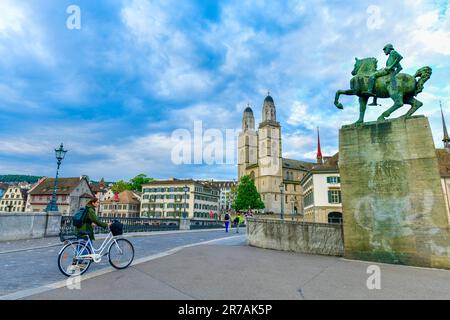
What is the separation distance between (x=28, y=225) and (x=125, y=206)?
81.0 m

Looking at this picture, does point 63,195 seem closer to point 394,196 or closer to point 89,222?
point 89,222

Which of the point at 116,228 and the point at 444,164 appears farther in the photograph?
the point at 444,164

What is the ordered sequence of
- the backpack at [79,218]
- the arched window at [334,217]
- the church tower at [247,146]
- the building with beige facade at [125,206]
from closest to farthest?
1. the backpack at [79,218]
2. the arched window at [334,217]
3. the building with beige facade at [125,206]
4. the church tower at [247,146]

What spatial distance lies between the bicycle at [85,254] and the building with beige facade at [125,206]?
87.9m

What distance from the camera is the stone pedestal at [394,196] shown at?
816cm

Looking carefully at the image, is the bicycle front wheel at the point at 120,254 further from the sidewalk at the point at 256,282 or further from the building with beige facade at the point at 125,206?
the building with beige facade at the point at 125,206

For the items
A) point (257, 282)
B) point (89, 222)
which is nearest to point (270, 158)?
point (89, 222)

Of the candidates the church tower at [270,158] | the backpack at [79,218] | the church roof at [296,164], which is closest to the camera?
the backpack at [79,218]

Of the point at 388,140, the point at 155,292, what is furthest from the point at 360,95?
the point at 155,292

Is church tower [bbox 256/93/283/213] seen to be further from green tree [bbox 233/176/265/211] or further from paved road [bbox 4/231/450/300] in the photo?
paved road [bbox 4/231/450/300]

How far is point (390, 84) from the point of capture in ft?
32.0

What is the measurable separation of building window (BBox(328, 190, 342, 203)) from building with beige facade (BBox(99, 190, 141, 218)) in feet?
219

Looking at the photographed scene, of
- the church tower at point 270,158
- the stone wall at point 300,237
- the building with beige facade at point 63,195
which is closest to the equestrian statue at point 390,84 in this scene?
the stone wall at point 300,237

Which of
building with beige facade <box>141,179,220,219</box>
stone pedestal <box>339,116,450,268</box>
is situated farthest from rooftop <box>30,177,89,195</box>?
stone pedestal <box>339,116,450,268</box>
